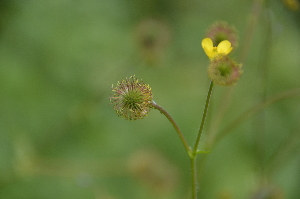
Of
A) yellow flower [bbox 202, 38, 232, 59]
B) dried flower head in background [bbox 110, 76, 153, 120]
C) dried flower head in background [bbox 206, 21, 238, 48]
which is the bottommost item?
dried flower head in background [bbox 110, 76, 153, 120]

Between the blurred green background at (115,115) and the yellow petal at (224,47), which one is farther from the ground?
the blurred green background at (115,115)

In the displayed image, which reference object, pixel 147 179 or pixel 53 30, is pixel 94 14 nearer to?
pixel 53 30

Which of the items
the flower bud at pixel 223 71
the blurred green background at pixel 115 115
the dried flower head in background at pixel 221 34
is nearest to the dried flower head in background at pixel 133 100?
the flower bud at pixel 223 71

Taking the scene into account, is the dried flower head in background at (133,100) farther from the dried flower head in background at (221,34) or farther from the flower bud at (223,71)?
the dried flower head in background at (221,34)

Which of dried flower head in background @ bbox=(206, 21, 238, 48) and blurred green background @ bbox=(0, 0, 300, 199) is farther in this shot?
blurred green background @ bbox=(0, 0, 300, 199)

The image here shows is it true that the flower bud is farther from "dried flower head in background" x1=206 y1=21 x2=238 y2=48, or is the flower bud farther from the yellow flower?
"dried flower head in background" x1=206 y1=21 x2=238 y2=48

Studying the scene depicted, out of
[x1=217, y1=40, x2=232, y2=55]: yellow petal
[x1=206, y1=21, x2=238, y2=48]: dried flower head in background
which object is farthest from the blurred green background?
[x1=217, y1=40, x2=232, y2=55]: yellow petal

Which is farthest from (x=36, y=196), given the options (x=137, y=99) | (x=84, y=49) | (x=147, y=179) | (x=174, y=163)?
(x=137, y=99)
